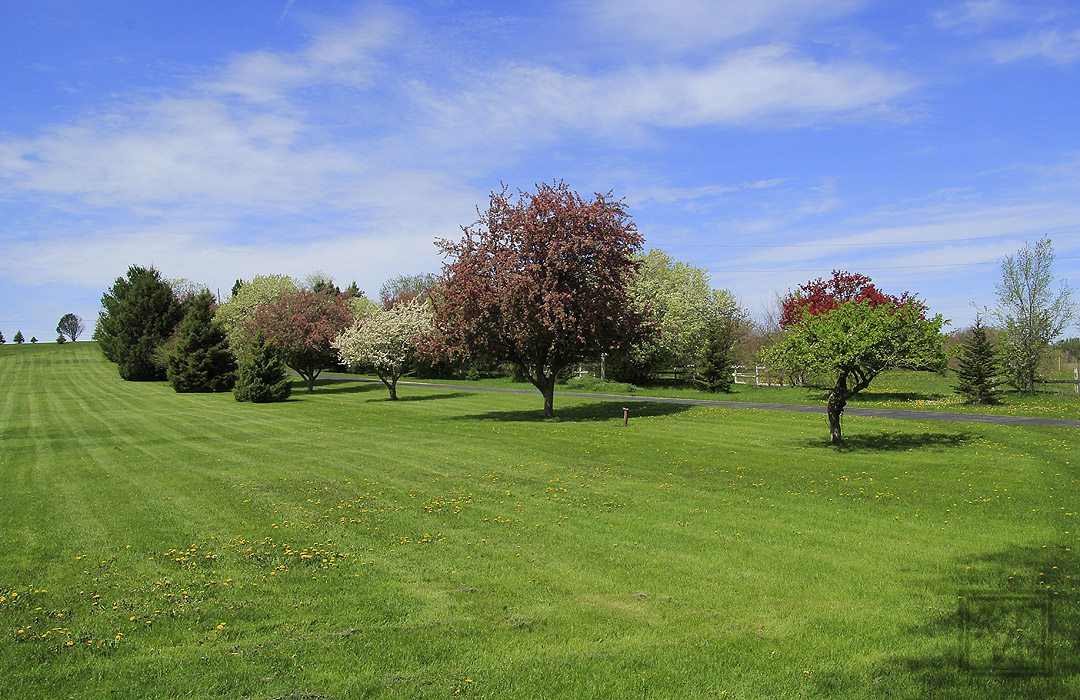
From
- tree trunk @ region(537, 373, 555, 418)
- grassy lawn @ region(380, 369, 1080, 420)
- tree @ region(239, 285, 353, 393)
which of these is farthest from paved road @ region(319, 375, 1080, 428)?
tree @ region(239, 285, 353, 393)

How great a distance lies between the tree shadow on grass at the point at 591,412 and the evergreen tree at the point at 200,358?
27.0 metres

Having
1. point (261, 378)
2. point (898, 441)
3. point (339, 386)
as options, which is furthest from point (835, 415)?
point (339, 386)

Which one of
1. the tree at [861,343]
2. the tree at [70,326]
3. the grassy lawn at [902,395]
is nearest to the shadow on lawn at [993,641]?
the tree at [861,343]

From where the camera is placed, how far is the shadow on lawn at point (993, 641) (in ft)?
17.4

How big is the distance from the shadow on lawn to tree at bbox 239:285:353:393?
46195mm

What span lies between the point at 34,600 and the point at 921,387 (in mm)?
44569

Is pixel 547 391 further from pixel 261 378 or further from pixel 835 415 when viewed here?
pixel 261 378

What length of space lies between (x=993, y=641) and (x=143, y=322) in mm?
69363

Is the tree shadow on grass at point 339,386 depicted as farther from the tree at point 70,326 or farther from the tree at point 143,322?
the tree at point 70,326

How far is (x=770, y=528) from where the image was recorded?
1044 centimetres

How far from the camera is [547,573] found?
835cm

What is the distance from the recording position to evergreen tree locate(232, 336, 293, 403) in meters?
40.6

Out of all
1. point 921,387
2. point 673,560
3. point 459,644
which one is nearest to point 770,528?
point 673,560

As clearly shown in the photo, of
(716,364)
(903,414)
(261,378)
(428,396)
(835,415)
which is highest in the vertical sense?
(716,364)
